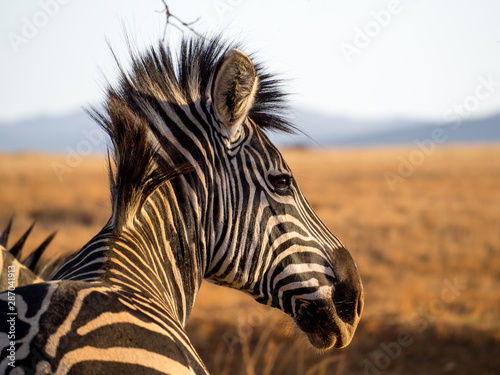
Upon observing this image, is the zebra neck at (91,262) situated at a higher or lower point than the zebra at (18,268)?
higher

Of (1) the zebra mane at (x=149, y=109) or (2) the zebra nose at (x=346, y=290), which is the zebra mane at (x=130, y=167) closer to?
(1) the zebra mane at (x=149, y=109)

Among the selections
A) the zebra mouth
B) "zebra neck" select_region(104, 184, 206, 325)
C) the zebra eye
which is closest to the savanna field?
the zebra mouth

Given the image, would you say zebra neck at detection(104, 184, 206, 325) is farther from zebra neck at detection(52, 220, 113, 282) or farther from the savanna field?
the savanna field

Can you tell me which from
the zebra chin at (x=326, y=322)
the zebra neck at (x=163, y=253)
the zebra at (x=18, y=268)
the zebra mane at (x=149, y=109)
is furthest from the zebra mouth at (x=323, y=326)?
the zebra at (x=18, y=268)

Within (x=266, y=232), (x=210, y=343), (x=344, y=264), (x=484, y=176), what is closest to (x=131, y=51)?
(x=266, y=232)

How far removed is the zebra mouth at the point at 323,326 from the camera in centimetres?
265

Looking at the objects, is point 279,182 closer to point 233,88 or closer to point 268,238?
point 268,238

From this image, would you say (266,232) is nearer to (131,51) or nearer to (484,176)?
(131,51)

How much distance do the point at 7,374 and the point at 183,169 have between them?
1158mm

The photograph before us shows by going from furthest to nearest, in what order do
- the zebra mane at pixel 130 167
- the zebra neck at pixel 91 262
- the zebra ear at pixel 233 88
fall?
the zebra ear at pixel 233 88, the zebra mane at pixel 130 167, the zebra neck at pixel 91 262

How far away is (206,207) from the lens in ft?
8.49

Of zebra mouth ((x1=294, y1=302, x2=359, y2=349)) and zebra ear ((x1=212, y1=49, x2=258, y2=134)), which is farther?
zebra mouth ((x1=294, y1=302, x2=359, y2=349))

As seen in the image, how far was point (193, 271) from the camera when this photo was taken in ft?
8.52

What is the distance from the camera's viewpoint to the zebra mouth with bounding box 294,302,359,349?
2.65 m
